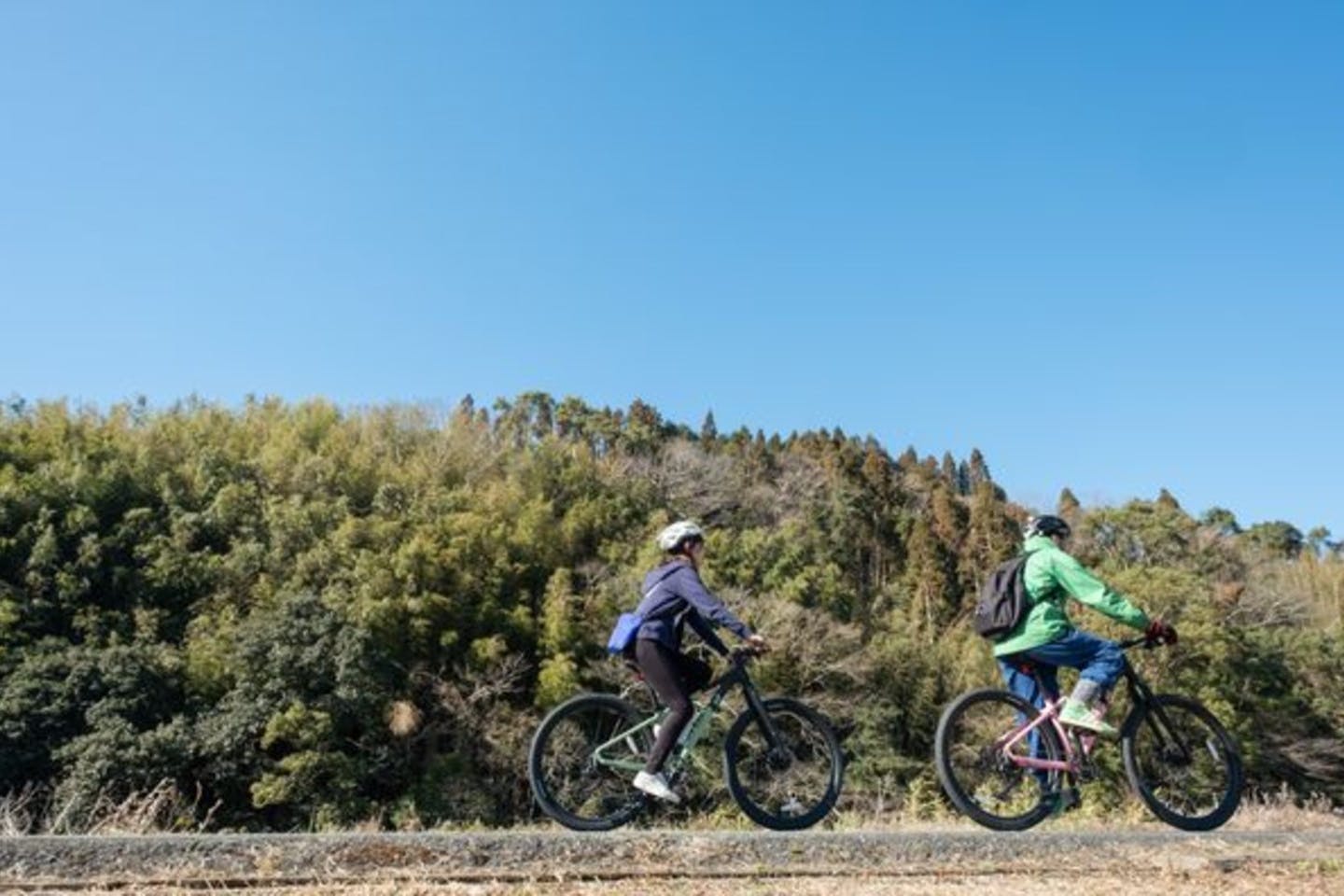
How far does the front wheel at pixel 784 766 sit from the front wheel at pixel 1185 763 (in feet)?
6.25

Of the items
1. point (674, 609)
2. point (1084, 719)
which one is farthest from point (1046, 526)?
point (674, 609)

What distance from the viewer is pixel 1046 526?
603cm

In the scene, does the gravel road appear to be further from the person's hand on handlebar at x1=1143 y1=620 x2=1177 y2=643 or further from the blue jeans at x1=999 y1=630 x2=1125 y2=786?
the person's hand on handlebar at x1=1143 y1=620 x2=1177 y2=643

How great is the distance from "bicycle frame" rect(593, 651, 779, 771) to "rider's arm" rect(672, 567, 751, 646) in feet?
0.93

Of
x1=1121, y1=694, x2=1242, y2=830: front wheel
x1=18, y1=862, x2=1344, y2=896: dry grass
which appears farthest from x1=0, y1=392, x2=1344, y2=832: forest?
x1=18, y1=862, x2=1344, y2=896: dry grass

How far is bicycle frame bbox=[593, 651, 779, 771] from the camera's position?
538 cm

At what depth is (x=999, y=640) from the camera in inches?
233

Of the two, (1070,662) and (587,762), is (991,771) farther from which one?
(587,762)

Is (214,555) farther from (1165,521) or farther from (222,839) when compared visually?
(1165,521)

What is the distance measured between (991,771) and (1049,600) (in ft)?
3.53

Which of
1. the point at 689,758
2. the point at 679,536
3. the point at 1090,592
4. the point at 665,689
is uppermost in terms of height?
the point at 679,536

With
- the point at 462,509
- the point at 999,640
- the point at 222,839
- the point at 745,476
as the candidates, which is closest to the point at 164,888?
the point at 222,839

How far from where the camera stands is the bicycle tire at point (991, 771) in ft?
18.7

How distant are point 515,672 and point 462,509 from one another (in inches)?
356
